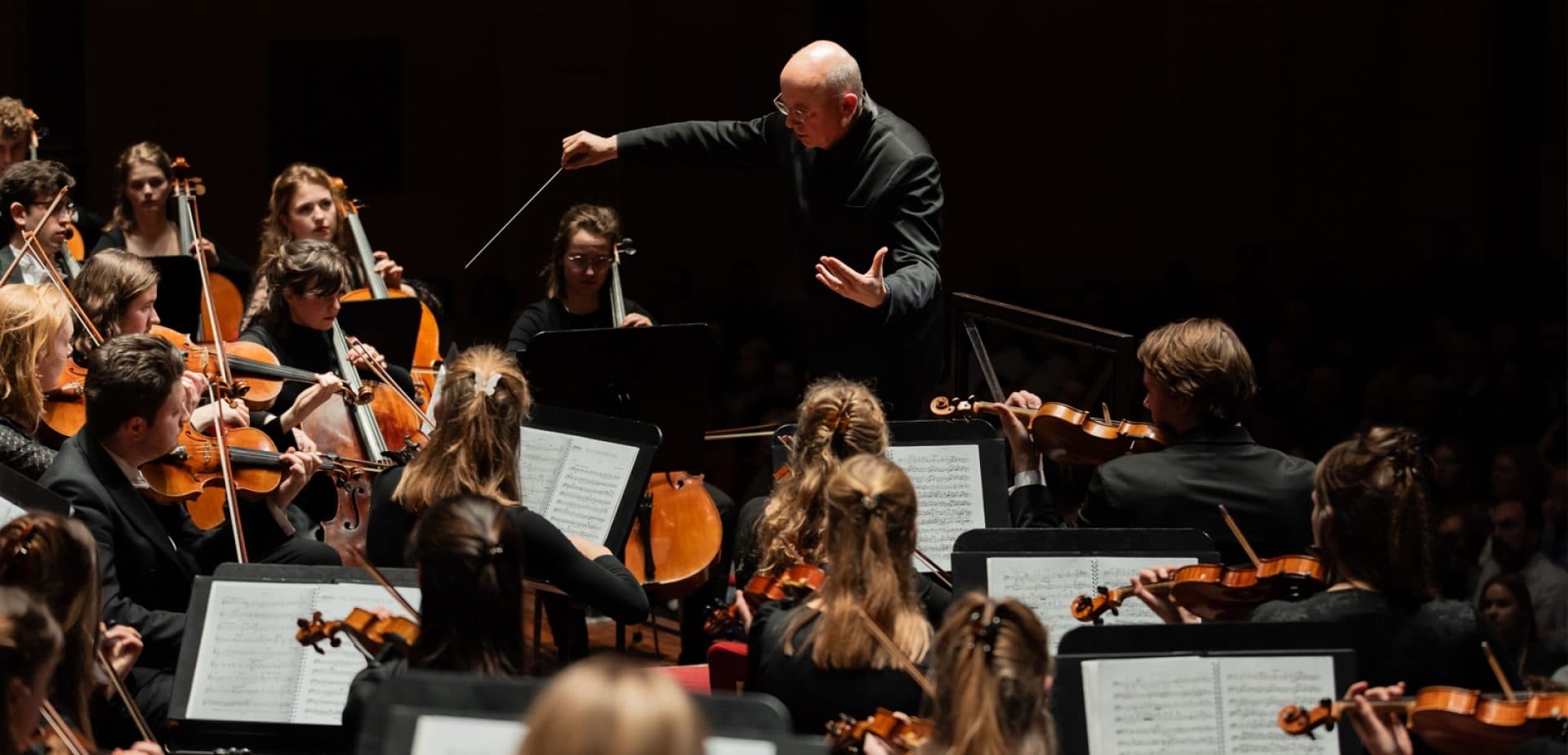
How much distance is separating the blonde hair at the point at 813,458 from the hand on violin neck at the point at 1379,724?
92cm

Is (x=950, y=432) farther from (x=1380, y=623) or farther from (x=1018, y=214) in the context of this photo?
(x=1018, y=214)

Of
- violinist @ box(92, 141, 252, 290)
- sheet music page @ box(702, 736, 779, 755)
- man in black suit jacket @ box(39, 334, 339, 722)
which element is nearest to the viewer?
sheet music page @ box(702, 736, 779, 755)

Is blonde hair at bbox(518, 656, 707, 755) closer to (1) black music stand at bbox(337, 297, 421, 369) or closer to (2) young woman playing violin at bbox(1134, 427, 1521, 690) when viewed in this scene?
(2) young woman playing violin at bbox(1134, 427, 1521, 690)

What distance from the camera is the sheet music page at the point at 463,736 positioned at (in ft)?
6.11

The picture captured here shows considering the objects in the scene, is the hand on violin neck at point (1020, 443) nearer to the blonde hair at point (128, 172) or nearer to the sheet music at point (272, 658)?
the sheet music at point (272, 658)

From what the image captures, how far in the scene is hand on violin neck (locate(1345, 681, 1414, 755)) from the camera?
2385 millimetres

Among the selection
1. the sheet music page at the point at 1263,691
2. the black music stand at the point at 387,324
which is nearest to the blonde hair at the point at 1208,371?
the sheet music page at the point at 1263,691

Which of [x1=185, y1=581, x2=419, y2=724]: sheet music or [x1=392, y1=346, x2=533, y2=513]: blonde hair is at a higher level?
[x1=392, y1=346, x2=533, y2=513]: blonde hair

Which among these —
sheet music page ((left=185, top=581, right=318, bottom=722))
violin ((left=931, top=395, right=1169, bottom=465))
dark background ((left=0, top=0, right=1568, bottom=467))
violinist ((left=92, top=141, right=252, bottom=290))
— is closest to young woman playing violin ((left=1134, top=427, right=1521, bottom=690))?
violin ((left=931, top=395, right=1169, bottom=465))

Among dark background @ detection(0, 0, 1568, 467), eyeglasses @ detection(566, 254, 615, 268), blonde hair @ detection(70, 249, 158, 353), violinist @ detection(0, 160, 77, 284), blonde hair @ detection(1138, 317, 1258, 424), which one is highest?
dark background @ detection(0, 0, 1568, 467)

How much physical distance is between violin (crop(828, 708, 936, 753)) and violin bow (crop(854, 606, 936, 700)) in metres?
0.10

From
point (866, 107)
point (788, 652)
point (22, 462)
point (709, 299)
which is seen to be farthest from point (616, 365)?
point (709, 299)

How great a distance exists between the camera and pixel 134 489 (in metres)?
3.21

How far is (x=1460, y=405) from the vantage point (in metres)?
6.00
